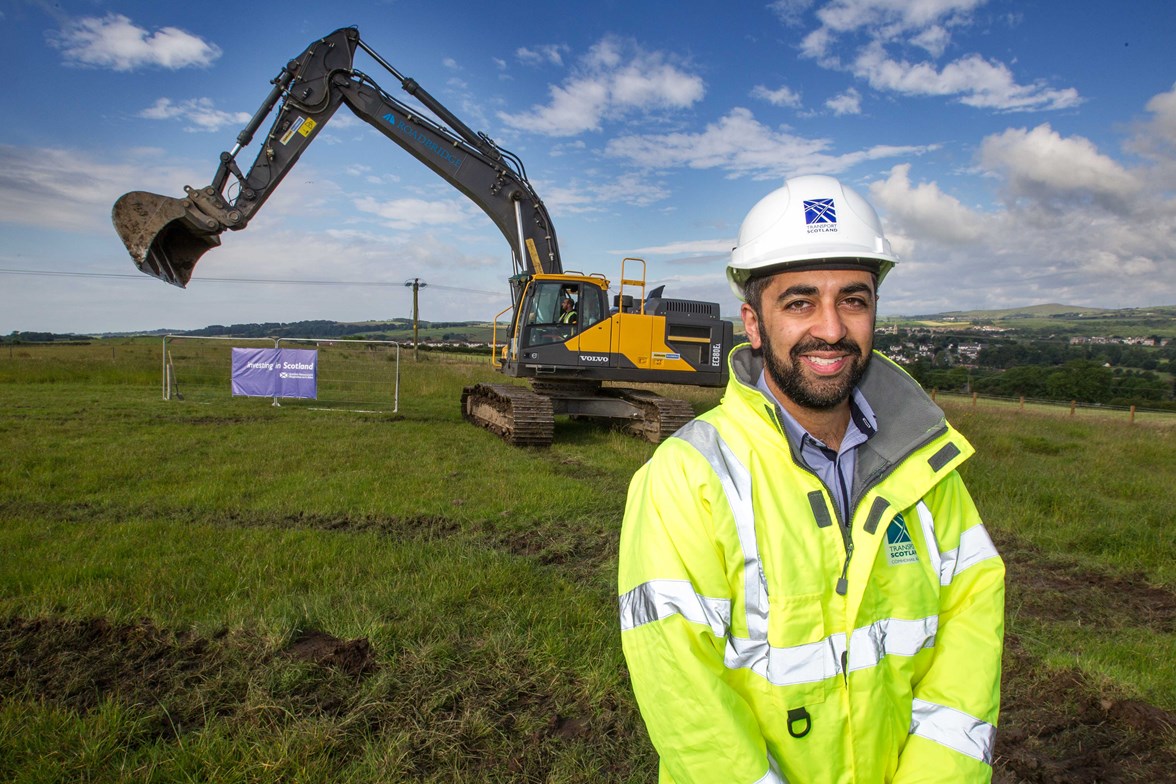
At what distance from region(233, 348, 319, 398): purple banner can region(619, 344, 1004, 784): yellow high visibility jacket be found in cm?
1444

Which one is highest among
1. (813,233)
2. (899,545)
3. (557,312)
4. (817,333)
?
(557,312)

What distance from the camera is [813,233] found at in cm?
187

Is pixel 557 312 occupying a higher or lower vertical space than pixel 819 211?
higher

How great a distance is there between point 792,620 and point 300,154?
12503mm

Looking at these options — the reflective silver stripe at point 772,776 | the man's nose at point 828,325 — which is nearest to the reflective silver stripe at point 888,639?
the reflective silver stripe at point 772,776

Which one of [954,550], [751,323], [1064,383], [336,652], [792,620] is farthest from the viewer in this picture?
[1064,383]

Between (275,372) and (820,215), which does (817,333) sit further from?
(275,372)

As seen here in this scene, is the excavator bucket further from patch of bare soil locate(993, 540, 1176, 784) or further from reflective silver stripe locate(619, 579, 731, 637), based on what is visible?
patch of bare soil locate(993, 540, 1176, 784)

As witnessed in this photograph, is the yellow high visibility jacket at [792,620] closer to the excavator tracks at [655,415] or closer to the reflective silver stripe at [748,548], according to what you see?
the reflective silver stripe at [748,548]

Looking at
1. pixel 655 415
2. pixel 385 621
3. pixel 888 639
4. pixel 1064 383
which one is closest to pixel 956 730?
pixel 888 639

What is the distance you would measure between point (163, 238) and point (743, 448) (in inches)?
480

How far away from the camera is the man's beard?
177cm

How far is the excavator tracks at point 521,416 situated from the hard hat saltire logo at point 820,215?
8.96 m

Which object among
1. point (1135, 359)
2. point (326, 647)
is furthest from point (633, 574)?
point (1135, 359)
